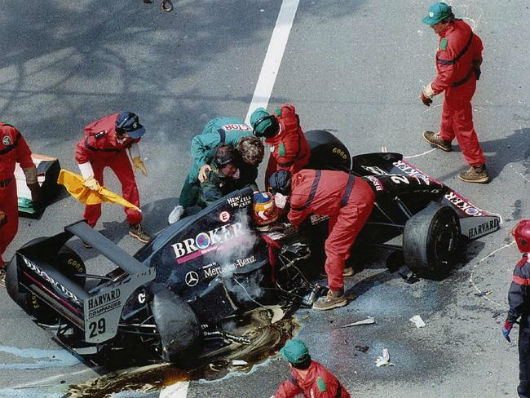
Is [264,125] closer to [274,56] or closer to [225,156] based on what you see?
[225,156]

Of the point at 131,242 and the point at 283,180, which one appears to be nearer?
the point at 283,180

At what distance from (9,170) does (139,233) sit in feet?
5.18

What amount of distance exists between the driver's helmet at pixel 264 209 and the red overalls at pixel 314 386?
7.36 feet

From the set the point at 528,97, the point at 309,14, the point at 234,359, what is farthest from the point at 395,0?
the point at 234,359

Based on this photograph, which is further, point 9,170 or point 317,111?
point 317,111

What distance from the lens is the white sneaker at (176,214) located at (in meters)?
11.3

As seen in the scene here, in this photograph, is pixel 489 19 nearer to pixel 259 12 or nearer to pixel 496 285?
pixel 259 12

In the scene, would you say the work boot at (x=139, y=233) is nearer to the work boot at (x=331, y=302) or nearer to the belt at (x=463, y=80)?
the work boot at (x=331, y=302)

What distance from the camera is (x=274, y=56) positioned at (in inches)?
565

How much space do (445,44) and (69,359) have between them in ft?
16.5

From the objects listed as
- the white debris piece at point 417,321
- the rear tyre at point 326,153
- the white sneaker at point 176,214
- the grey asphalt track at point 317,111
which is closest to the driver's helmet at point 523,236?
the grey asphalt track at point 317,111

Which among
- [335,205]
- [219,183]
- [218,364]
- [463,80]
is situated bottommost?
[218,364]

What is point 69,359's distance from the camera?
991 centimetres

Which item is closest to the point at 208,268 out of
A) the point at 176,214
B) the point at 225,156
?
the point at 225,156
